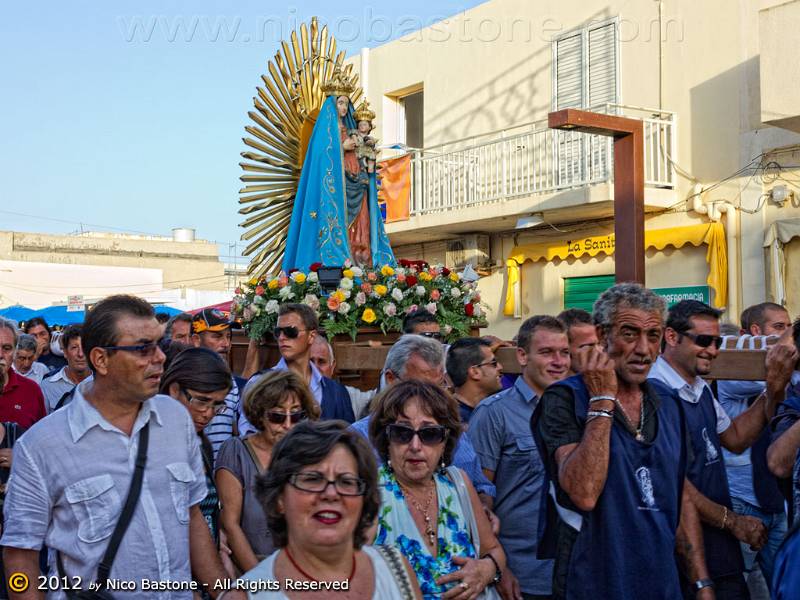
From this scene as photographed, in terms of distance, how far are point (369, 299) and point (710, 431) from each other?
134 inches

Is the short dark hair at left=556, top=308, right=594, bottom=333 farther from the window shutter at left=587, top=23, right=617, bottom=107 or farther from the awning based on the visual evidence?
the window shutter at left=587, top=23, right=617, bottom=107

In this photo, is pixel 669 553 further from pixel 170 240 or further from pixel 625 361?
pixel 170 240

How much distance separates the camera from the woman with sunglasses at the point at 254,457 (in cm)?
341

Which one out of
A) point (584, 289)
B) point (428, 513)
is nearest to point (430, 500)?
point (428, 513)

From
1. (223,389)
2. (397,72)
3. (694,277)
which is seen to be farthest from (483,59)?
(223,389)

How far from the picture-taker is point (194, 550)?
120 inches

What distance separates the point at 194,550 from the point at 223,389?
32.4 inches

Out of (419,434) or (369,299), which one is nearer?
(419,434)

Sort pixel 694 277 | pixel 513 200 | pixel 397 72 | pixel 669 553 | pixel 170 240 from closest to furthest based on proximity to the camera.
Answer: pixel 669 553
pixel 694 277
pixel 513 200
pixel 397 72
pixel 170 240

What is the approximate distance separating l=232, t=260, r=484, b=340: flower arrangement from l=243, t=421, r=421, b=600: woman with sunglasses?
4.01 metres

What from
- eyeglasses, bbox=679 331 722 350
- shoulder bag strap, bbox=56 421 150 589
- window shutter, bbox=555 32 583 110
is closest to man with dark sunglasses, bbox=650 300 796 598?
eyeglasses, bbox=679 331 722 350

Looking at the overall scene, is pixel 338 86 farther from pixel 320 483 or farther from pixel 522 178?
pixel 320 483

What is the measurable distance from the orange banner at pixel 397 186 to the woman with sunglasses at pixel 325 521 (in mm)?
12849

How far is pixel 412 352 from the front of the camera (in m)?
4.16
